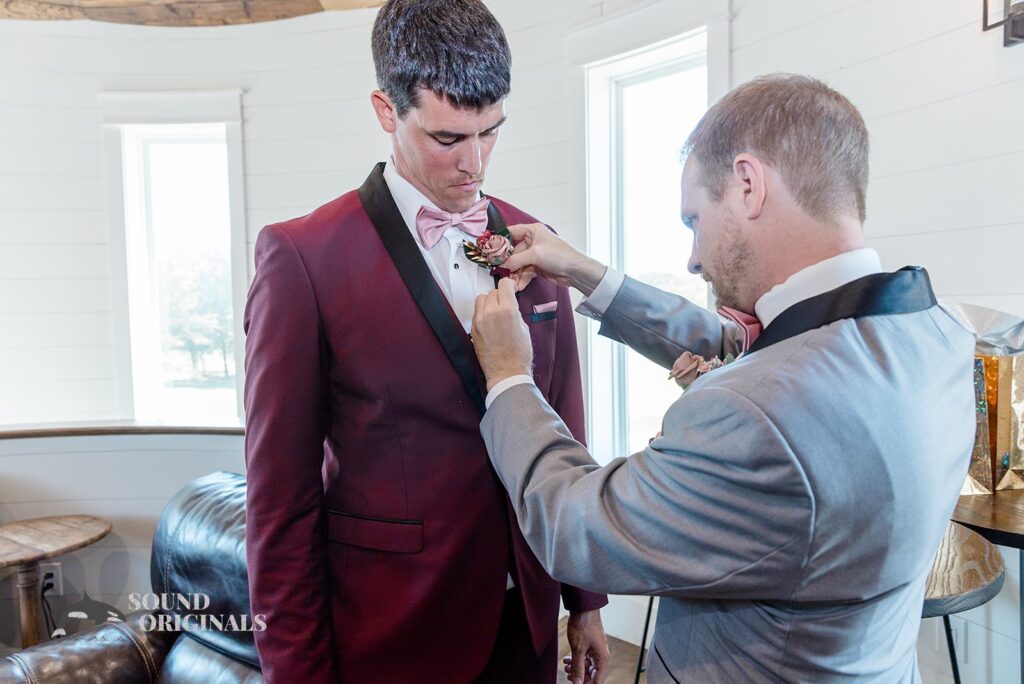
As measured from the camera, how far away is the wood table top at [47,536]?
2404 mm

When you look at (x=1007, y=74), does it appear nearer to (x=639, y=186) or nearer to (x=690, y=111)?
(x=690, y=111)

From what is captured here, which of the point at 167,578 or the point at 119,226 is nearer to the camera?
the point at 167,578

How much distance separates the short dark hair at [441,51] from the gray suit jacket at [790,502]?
617 mm

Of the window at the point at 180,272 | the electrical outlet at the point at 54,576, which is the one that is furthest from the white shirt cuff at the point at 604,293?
the window at the point at 180,272

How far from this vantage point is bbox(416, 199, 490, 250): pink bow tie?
3.93 feet

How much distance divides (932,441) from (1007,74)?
1537mm

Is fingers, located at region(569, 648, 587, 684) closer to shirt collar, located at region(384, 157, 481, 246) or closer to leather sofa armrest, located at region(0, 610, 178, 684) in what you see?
shirt collar, located at region(384, 157, 481, 246)

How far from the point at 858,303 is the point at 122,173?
4113mm

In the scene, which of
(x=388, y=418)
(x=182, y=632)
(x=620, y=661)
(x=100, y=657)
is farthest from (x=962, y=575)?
(x=100, y=657)

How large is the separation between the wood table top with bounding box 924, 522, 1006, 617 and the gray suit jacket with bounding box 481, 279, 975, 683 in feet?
1.83

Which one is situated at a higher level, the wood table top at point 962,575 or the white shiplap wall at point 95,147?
the white shiplap wall at point 95,147

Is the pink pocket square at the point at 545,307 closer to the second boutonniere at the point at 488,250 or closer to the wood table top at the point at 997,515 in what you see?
the second boutonniere at the point at 488,250

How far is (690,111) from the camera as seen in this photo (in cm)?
288

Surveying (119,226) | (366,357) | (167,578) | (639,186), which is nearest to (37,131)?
(119,226)
